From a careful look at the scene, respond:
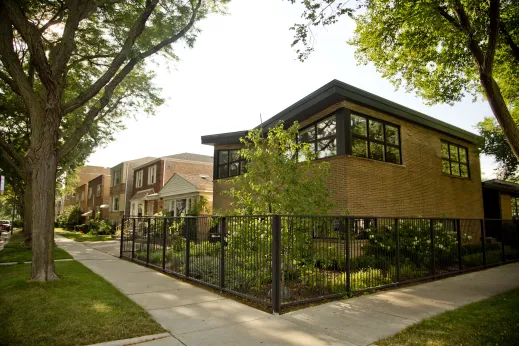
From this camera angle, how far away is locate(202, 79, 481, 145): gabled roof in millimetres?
10602

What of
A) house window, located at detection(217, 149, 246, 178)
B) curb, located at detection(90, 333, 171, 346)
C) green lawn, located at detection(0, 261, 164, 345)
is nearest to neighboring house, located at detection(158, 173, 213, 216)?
house window, located at detection(217, 149, 246, 178)

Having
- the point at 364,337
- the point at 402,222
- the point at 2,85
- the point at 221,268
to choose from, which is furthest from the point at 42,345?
the point at 2,85

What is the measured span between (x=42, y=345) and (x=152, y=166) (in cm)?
2677

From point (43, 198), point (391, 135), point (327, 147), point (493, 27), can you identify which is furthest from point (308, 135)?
point (43, 198)

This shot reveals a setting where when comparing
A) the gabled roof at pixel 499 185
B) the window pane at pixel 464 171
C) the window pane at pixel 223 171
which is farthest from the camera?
the gabled roof at pixel 499 185

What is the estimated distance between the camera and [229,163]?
17172 mm

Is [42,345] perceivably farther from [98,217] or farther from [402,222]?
[98,217]

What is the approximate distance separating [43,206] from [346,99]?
925 cm

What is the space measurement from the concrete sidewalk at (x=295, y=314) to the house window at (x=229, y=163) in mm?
9081

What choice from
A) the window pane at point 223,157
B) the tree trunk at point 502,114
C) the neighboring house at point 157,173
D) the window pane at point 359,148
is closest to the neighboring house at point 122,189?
the neighboring house at point 157,173

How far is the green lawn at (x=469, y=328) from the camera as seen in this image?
162 inches

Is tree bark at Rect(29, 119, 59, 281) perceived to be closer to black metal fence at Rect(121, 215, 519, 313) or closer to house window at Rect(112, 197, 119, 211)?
black metal fence at Rect(121, 215, 519, 313)

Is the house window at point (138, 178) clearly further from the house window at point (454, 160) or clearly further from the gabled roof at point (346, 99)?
the house window at point (454, 160)

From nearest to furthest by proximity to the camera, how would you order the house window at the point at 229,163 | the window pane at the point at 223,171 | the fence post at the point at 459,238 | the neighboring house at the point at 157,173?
the fence post at the point at 459,238, the house window at the point at 229,163, the window pane at the point at 223,171, the neighboring house at the point at 157,173
